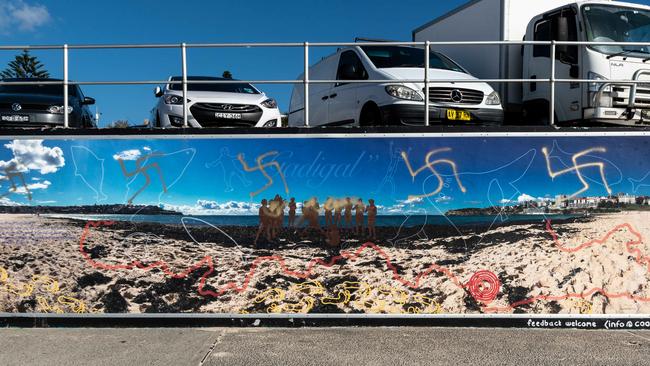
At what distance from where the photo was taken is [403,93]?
6750 mm

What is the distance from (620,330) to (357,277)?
320cm

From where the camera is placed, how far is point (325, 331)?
6117 mm

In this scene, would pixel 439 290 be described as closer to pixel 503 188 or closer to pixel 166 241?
pixel 503 188

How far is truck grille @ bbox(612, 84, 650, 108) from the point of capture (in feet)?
21.9

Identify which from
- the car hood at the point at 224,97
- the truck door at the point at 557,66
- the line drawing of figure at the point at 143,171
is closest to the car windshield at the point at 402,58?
the truck door at the point at 557,66

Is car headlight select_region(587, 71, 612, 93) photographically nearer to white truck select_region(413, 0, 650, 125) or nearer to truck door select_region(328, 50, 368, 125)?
white truck select_region(413, 0, 650, 125)

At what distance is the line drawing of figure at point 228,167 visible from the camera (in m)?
6.50

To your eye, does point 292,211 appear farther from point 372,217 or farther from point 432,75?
point 432,75

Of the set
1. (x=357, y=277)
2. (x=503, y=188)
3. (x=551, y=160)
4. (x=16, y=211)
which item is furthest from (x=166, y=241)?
(x=551, y=160)

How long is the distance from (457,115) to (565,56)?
1841 millimetres

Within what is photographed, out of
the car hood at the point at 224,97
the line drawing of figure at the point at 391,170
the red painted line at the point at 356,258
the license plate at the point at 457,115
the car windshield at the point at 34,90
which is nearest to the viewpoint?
the red painted line at the point at 356,258

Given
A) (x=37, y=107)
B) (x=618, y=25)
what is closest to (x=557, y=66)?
(x=618, y=25)

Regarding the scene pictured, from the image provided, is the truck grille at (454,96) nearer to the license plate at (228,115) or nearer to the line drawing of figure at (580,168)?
the line drawing of figure at (580,168)

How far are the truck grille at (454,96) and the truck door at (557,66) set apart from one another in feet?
3.63
